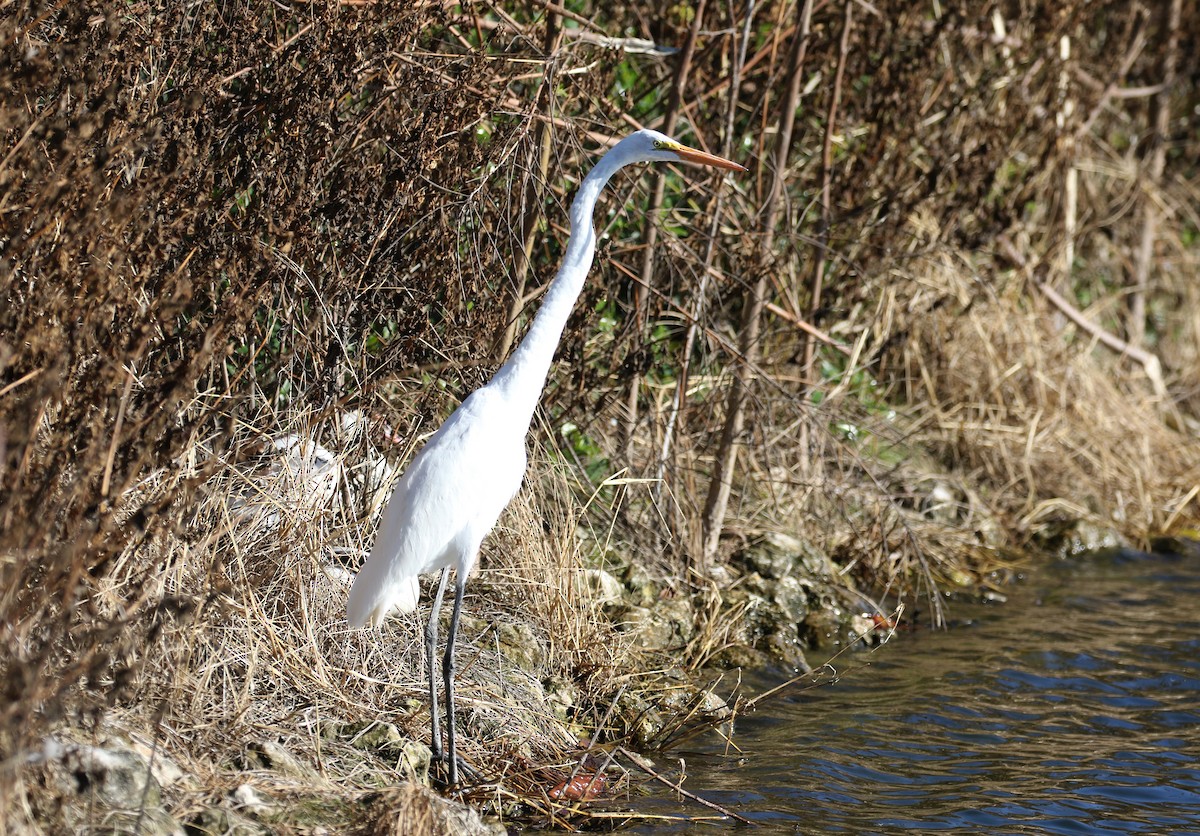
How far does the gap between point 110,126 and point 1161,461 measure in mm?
6214

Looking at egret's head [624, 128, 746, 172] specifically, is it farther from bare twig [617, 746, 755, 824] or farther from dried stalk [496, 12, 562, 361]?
bare twig [617, 746, 755, 824]

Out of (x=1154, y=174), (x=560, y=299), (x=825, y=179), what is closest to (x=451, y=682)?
(x=560, y=299)

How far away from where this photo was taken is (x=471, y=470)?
3686 millimetres

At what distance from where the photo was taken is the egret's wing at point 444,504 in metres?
3.66

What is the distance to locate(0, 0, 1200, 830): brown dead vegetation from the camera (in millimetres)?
3199

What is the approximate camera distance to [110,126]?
375 centimetres

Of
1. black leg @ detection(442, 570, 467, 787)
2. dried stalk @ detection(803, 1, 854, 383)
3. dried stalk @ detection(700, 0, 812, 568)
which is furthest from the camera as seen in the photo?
dried stalk @ detection(803, 1, 854, 383)

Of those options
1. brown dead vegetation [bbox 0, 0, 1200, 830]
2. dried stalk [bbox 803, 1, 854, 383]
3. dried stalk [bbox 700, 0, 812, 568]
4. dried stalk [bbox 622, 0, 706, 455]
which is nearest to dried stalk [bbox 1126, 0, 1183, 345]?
brown dead vegetation [bbox 0, 0, 1200, 830]

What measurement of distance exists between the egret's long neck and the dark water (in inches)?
50.6

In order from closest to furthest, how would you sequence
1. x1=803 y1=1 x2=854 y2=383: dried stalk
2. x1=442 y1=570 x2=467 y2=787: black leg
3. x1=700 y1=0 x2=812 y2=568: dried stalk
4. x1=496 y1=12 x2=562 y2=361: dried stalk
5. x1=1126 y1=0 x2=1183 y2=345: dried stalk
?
x1=442 y1=570 x2=467 y2=787: black leg
x1=496 y1=12 x2=562 y2=361: dried stalk
x1=700 y1=0 x2=812 y2=568: dried stalk
x1=803 y1=1 x2=854 y2=383: dried stalk
x1=1126 y1=0 x2=1183 y2=345: dried stalk

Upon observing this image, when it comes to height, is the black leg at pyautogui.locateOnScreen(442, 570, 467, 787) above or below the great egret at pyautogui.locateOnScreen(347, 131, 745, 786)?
below

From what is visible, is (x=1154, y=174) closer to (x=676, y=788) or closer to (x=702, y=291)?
(x=702, y=291)

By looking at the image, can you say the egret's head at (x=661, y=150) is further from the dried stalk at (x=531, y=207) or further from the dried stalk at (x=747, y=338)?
the dried stalk at (x=747, y=338)

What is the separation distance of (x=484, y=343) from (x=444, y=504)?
42.4 inches
